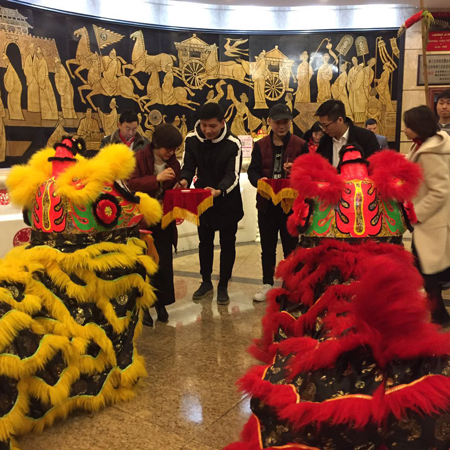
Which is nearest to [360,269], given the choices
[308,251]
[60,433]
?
[308,251]

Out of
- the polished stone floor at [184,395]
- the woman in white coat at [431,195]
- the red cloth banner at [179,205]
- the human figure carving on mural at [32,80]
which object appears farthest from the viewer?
Answer: the human figure carving on mural at [32,80]

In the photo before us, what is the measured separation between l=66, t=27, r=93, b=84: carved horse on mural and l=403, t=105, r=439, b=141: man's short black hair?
20.0ft

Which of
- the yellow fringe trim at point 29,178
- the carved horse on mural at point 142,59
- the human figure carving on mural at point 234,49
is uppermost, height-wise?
the human figure carving on mural at point 234,49

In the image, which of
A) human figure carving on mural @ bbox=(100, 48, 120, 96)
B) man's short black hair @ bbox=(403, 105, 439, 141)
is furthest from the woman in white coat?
human figure carving on mural @ bbox=(100, 48, 120, 96)

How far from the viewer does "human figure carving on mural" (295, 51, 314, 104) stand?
8961 mm

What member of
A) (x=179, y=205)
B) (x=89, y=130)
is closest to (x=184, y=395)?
(x=179, y=205)

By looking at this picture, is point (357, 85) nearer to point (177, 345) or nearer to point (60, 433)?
point (177, 345)

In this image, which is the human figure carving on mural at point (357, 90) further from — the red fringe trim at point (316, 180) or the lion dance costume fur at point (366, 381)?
the lion dance costume fur at point (366, 381)

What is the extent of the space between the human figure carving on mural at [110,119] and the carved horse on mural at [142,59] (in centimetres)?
68

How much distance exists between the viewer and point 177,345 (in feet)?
9.82

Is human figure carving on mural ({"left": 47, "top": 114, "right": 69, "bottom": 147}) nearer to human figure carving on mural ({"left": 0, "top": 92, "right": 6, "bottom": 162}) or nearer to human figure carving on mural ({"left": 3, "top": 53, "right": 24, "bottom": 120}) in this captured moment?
human figure carving on mural ({"left": 3, "top": 53, "right": 24, "bottom": 120})

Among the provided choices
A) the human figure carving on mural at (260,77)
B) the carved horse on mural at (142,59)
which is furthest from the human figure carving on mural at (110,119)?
the human figure carving on mural at (260,77)

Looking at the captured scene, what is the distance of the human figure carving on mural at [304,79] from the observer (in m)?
8.96

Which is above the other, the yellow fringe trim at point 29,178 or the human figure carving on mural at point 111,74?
the human figure carving on mural at point 111,74
